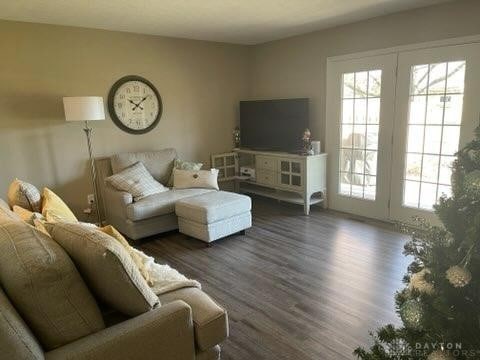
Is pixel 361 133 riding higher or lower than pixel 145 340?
higher

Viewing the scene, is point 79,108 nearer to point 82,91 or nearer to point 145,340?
point 82,91

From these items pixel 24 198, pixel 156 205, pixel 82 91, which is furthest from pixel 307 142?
pixel 24 198

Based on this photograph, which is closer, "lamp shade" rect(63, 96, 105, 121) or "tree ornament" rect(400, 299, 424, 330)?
"tree ornament" rect(400, 299, 424, 330)

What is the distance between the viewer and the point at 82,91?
13.3ft

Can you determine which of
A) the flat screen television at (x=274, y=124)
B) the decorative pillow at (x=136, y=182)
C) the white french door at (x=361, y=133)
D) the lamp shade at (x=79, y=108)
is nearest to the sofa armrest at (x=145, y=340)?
the decorative pillow at (x=136, y=182)

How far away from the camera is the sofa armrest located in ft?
3.95

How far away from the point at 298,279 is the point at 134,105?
10.0 ft

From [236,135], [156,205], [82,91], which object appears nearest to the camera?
[156,205]

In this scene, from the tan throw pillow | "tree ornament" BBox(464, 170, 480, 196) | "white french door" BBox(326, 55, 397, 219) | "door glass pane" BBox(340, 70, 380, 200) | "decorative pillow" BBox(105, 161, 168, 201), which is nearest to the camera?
"tree ornament" BBox(464, 170, 480, 196)

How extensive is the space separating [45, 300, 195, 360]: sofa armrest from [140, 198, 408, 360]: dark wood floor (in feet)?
2.26

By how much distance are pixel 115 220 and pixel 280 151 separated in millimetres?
2432

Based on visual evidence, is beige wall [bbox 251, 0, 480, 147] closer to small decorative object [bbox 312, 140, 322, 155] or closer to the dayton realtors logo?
small decorative object [bbox 312, 140, 322, 155]

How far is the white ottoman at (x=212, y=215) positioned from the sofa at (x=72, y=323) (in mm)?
1962

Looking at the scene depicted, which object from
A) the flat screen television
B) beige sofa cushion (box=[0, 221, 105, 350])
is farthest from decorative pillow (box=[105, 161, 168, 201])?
beige sofa cushion (box=[0, 221, 105, 350])
